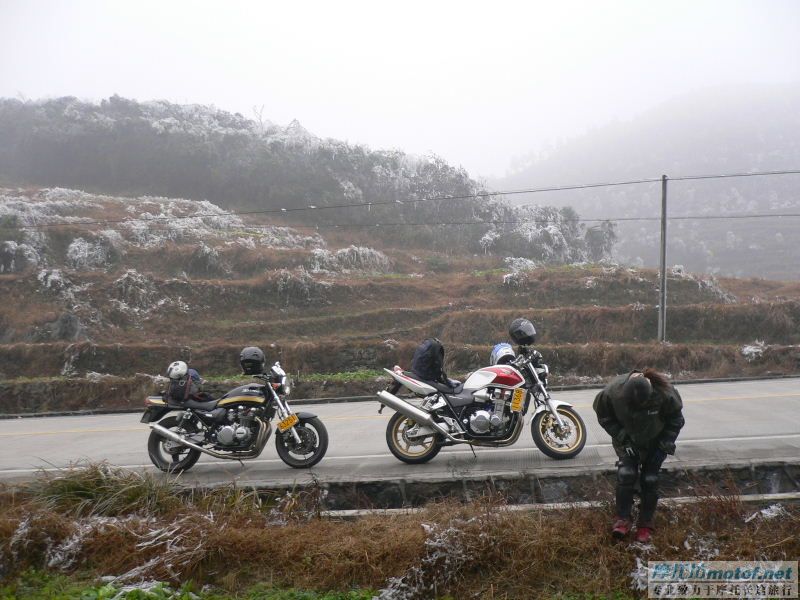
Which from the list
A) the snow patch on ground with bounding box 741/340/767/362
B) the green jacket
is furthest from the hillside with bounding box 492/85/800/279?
the green jacket

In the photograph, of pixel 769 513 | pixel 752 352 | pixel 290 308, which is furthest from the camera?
pixel 290 308

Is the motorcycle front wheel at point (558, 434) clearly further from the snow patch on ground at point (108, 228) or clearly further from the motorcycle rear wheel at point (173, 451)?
the snow patch on ground at point (108, 228)

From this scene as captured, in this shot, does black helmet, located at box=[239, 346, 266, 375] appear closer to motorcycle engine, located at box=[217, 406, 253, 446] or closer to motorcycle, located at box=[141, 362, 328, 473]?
motorcycle, located at box=[141, 362, 328, 473]

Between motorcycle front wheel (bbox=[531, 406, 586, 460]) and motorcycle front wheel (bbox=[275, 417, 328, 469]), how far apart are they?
8.32 feet

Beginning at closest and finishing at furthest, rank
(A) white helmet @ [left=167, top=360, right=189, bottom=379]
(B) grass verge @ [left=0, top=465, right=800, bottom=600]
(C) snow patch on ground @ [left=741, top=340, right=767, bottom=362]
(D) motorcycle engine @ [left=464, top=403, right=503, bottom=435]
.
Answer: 1. (B) grass verge @ [left=0, top=465, right=800, bottom=600]
2. (D) motorcycle engine @ [left=464, top=403, right=503, bottom=435]
3. (A) white helmet @ [left=167, top=360, right=189, bottom=379]
4. (C) snow patch on ground @ [left=741, top=340, right=767, bottom=362]

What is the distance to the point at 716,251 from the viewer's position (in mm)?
73188

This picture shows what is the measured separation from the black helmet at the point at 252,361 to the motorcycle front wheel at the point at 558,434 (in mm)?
3319

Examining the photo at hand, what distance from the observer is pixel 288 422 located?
273 inches

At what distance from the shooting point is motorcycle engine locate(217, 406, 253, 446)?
6.92 metres

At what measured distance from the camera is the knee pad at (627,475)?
4848mm

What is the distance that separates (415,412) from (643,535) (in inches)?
108

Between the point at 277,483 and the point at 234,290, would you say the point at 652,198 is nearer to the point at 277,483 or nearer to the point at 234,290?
the point at 234,290

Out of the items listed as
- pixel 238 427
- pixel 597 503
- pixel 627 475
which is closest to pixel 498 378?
pixel 597 503

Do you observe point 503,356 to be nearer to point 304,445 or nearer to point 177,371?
point 304,445
